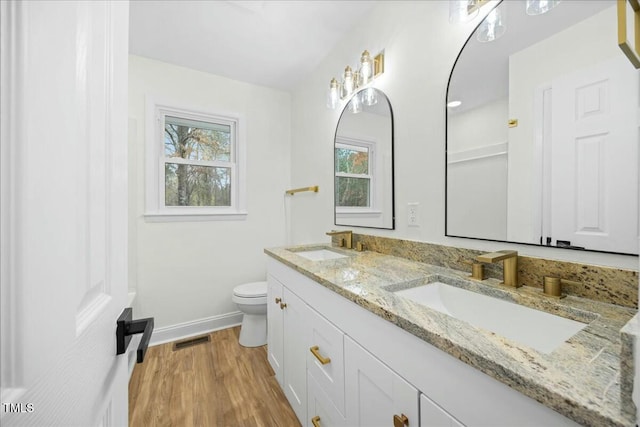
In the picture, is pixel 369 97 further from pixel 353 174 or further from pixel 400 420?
pixel 400 420

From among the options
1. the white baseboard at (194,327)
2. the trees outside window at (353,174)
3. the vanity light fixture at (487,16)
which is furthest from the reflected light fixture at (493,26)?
the white baseboard at (194,327)

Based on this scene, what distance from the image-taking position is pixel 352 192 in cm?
186

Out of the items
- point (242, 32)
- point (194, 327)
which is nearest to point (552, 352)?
point (242, 32)

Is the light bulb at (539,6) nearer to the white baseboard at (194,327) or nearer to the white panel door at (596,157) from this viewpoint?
the white panel door at (596,157)

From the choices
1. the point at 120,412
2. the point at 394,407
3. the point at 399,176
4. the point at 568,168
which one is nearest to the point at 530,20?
the point at 568,168

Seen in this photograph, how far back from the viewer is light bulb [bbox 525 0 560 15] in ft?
2.89

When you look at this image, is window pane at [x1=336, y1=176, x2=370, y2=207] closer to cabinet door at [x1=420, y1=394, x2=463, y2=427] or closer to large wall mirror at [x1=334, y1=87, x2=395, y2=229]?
large wall mirror at [x1=334, y1=87, x2=395, y2=229]

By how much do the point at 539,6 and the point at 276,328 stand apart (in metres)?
1.93

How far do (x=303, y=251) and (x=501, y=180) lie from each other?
1235 millimetres

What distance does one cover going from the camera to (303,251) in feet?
5.99

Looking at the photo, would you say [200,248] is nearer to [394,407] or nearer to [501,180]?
[394,407]

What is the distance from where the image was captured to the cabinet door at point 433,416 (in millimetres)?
562

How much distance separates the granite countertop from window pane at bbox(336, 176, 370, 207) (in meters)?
0.85

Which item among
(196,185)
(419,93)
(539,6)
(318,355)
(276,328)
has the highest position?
(539,6)
